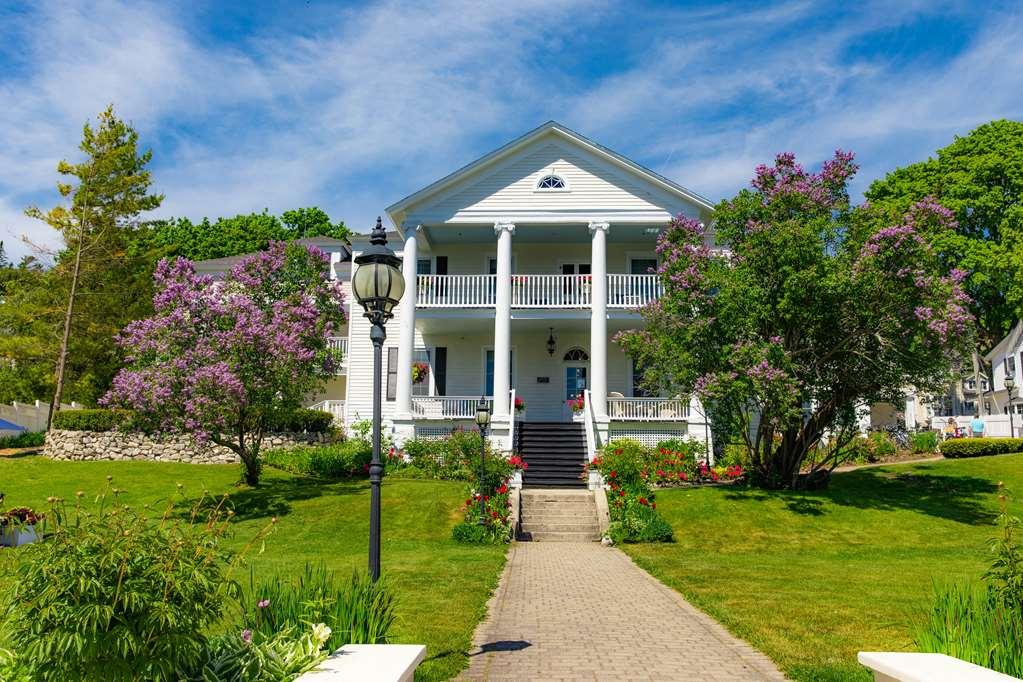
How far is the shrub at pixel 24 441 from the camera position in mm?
30402

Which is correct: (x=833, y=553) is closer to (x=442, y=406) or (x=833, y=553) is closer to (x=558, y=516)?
(x=558, y=516)

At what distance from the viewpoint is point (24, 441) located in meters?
30.7

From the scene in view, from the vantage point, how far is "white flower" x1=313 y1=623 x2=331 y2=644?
478 centimetres

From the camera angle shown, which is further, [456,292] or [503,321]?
[456,292]

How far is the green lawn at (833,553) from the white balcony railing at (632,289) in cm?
715

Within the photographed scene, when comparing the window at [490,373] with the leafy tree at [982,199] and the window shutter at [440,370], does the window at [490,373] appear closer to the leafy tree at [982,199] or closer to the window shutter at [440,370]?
the window shutter at [440,370]

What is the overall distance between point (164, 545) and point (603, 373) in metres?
20.2

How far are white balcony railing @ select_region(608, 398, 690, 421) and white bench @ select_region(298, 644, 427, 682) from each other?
19249 millimetres

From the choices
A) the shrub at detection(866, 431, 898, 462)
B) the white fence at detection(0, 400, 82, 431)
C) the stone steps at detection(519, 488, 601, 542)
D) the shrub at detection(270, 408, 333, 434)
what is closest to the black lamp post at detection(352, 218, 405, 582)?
the stone steps at detection(519, 488, 601, 542)

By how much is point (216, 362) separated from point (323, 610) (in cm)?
1502

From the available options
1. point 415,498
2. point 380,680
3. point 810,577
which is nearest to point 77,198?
point 415,498

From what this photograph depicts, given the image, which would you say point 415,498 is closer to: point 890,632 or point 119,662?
point 890,632

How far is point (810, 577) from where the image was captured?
1173 centimetres

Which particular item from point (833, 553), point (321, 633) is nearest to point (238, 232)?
point (833, 553)
